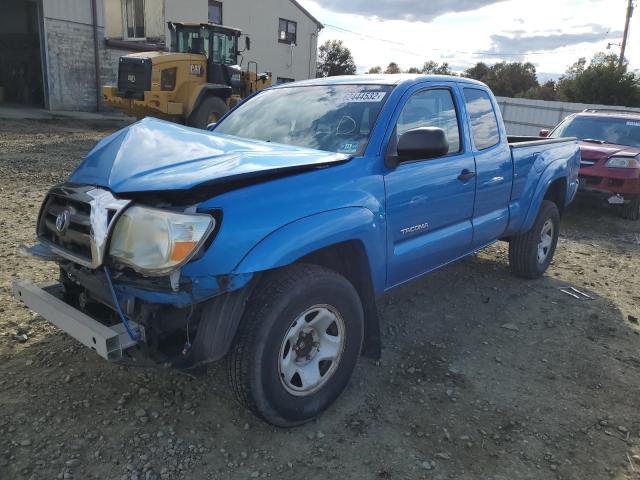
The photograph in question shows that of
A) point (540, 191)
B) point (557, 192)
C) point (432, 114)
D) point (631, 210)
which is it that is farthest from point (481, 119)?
point (631, 210)

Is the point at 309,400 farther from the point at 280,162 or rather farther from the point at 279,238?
the point at 280,162

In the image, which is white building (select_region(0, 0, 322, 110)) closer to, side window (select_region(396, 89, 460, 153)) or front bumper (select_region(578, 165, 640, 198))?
front bumper (select_region(578, 165, 640, 198))

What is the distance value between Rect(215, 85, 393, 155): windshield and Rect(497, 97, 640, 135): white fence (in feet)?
58.7

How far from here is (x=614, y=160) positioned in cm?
820

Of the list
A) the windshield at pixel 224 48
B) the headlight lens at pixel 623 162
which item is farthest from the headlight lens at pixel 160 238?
the windshield at pixel 224 48

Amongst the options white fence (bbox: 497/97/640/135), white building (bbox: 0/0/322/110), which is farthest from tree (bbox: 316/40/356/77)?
white fence (bbox: 497/97/640/135)

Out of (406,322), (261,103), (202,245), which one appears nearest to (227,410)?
(202,245)

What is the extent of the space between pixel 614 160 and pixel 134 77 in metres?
11.0

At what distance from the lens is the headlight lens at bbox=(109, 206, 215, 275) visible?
7.65 ft

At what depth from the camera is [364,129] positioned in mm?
3324

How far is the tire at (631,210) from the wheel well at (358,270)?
7194mm

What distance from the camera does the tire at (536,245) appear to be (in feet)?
17.1

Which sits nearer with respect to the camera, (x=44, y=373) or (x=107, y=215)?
(x=107, y=215)

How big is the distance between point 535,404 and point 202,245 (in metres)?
2.32
